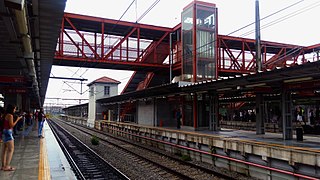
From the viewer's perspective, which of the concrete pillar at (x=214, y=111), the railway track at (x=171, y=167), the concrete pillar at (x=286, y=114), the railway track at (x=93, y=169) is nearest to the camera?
the railway track at (x=171, y=167)

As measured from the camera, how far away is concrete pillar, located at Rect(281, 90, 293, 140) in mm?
11477

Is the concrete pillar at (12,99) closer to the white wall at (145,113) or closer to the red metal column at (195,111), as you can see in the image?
the white wall at (145,113)

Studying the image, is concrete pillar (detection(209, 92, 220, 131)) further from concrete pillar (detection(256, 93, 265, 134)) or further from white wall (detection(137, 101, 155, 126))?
white wall (detection(137, 101, 155, 126))

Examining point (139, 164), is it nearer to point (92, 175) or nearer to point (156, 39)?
point (92, 175)

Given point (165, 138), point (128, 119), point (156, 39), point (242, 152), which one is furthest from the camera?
point (128, 119)

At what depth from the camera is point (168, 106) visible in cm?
2327

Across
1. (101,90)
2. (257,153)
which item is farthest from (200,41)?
(101,90)

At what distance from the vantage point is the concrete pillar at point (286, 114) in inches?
452

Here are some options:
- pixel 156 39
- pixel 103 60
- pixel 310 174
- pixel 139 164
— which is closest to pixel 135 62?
pixel 103 60

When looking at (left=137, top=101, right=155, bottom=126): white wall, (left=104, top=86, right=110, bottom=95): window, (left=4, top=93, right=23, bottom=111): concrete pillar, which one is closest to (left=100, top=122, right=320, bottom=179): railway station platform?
(left=137, top=101, right=155, bottom=126): white wall

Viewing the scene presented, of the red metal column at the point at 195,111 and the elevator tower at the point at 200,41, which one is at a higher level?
the elevator tower at the point at 200,41

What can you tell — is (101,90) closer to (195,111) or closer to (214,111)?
(195,111)

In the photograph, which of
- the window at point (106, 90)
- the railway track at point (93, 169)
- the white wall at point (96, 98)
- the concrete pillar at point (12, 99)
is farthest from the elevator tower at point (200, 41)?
the window at point (106, 90)

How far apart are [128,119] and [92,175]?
21.9 metres
